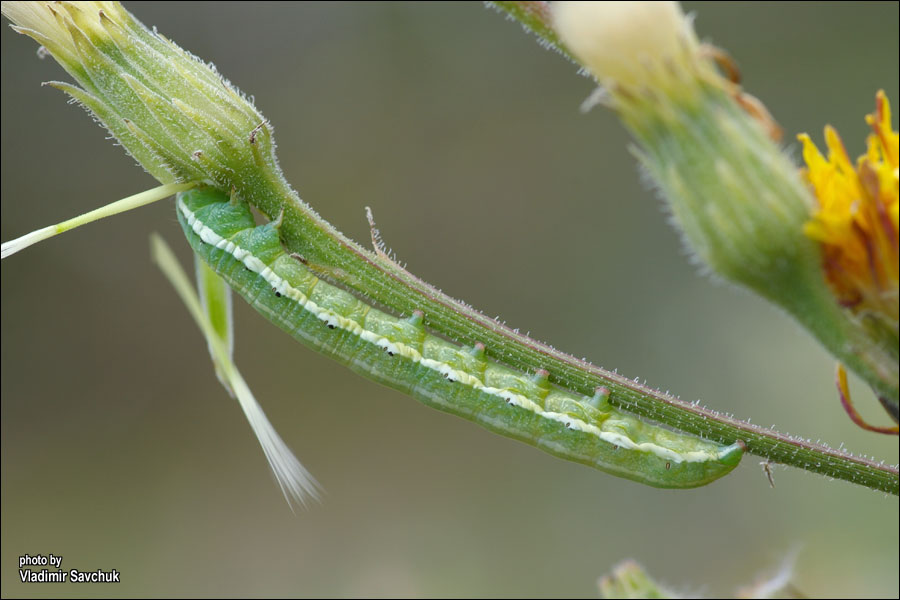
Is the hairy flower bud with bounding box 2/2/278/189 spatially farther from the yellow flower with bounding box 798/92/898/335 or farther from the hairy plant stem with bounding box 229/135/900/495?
the yellow flower with bounding box 798/92/898/335

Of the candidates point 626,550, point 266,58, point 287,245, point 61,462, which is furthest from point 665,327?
point 61,462

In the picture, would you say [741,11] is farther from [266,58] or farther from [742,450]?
[742,450]

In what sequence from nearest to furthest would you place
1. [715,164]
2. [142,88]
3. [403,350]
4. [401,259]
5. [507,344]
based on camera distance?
1. [715,164]
2. [142,88]
3. [507,344]
4. [403,350]
5. [401,259]

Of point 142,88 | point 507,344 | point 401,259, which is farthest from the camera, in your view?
point 401,259

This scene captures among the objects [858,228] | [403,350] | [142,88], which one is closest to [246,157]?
[142,88]

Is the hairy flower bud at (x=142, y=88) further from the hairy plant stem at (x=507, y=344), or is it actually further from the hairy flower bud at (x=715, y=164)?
the hairy flower bud at (x=715, y=164)

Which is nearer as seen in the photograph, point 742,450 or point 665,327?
point 742,450

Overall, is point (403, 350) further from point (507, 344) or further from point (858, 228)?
point (858, 228)

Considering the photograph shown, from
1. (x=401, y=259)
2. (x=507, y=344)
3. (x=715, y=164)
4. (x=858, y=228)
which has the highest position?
(x=401, y=259)

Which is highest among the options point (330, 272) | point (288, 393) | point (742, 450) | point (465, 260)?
point (465, 260)
